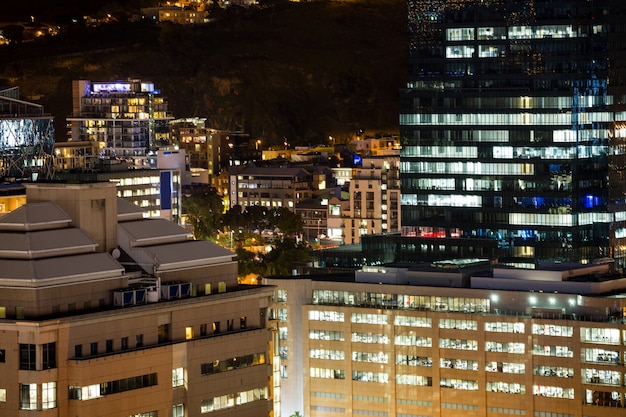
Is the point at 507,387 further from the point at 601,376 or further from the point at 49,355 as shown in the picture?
the point at 49,355

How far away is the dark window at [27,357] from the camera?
127 metres

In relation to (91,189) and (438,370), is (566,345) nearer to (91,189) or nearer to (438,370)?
(438,370)

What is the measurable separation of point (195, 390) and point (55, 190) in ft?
51.8

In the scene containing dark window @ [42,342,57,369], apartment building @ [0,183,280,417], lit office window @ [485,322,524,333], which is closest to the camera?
dark window @ [42,342,57,369]

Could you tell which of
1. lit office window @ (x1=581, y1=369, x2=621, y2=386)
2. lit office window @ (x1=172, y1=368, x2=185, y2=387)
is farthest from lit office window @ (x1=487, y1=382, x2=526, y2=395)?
lit office window @ (x1=172, y1=368, x2=185, y2=387)

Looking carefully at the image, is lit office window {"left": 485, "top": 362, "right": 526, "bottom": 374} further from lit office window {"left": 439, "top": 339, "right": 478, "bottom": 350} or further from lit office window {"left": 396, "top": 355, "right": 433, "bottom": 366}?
lit office window {"left": 396, "top": 355, "right": 433, "bottom": 366}

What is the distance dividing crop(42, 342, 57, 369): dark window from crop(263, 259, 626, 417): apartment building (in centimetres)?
5794

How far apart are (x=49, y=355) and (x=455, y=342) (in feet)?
193

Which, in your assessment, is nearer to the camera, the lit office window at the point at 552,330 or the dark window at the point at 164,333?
the dark window at the point at 164,333

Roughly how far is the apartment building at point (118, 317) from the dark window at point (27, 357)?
6 cm

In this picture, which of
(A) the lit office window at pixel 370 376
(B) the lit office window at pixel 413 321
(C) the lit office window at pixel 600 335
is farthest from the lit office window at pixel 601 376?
(A) the lit office window at pixel 370 376

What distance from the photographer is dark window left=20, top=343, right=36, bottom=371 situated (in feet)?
415

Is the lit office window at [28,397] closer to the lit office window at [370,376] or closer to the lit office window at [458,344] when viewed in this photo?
the lit office window at [370,376]

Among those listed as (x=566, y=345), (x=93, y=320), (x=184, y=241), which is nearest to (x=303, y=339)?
(x=566, y=345)
